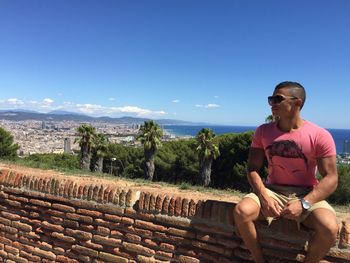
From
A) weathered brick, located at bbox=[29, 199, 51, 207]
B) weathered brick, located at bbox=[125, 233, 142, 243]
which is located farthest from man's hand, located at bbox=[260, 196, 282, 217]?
weathered brick, located at bbox=[29, 199, 51, 207]

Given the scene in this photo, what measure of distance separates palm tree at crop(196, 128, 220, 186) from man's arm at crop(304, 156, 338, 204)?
2966 cm

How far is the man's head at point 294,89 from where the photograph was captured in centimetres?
306

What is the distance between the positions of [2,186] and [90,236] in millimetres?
1671

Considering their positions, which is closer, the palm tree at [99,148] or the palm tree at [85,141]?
the palm tree at [85,141]

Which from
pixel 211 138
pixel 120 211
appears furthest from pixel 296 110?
pixel 211 138

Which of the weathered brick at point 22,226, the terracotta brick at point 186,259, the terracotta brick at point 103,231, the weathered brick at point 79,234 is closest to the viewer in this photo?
the terracotta brick at point 186,259

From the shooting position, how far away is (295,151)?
3.05 metres

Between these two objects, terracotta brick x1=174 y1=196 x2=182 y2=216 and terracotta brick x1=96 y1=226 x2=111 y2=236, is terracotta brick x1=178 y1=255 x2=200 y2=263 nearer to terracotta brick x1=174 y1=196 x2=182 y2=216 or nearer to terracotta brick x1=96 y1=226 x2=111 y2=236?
terracotta brick x1=174 y1=196 x2=182 y2=216

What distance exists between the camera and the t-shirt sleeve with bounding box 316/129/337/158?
2.96 meters

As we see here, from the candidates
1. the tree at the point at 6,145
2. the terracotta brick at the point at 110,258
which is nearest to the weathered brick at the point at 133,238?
the terracotta brick at the point at 110,258

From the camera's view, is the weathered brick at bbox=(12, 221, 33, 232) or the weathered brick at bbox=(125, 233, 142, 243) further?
the weathered brick at bbox=(12, 221, 33, 232)

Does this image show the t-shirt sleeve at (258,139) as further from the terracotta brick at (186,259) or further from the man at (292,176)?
the terracotta brick at (186,259)

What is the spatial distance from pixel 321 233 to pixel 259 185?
60 centimetres

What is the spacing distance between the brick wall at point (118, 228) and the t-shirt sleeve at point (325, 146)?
575mm
